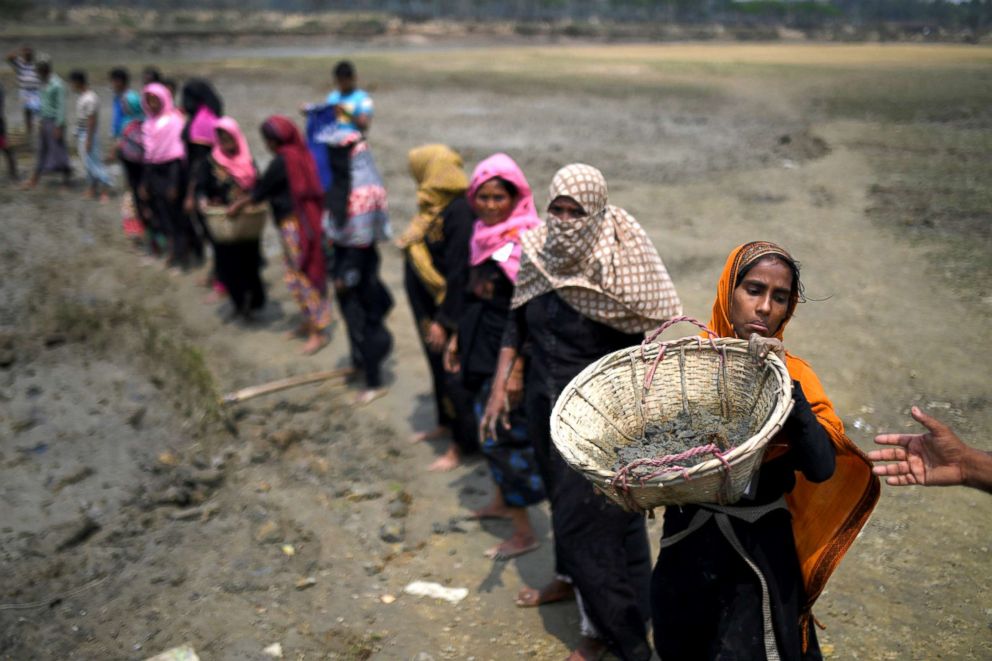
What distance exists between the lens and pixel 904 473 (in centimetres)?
225

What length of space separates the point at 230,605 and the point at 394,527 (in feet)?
2.97

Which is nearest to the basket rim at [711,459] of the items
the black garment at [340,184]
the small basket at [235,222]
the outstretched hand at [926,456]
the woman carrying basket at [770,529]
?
the woman carrying basket at [770,529]

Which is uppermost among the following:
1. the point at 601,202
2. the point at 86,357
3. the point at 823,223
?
the point at 601,202

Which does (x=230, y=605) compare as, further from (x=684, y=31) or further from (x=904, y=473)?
(x=684, y=31)

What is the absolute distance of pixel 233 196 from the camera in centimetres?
704

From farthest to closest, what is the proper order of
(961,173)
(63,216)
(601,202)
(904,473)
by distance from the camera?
(63,216)
(961,173)
(601,202)
(904,473)

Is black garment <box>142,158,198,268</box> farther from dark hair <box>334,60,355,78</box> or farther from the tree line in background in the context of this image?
the tree line in background

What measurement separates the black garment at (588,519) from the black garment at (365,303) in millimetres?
2807

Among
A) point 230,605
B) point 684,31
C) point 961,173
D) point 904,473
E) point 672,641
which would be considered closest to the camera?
point 904,473

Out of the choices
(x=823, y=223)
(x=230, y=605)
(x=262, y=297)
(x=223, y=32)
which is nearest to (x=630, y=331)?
(x=230, y=605)

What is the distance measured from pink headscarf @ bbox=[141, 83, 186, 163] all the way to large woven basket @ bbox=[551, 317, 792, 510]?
23.7 ft

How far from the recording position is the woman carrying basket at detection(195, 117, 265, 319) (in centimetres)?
690

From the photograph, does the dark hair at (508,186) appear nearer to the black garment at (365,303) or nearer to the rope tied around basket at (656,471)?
the rope tied around basket at (656,471)

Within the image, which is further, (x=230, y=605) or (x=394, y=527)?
(x=394, y=527)
